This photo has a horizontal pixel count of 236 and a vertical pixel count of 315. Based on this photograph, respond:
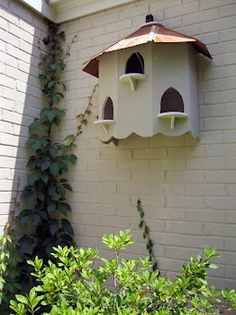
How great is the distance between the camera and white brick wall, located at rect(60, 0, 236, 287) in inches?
78.6

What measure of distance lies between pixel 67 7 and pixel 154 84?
1164mm

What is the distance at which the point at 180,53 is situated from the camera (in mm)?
2010

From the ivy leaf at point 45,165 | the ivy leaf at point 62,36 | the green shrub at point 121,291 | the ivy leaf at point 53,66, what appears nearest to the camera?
the green shrub at point 121,291

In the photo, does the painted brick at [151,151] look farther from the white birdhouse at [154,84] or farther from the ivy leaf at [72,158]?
the white birdhouse at [154,84]

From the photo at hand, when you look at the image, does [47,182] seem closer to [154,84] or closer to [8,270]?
[8,270]

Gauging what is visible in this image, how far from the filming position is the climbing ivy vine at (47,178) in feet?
7.79

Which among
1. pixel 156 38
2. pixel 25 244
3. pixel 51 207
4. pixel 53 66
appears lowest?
pixel 25 244

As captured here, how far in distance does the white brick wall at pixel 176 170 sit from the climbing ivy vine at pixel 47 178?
0.09m

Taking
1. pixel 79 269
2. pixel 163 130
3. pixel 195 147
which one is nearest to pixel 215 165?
pixel 195 147

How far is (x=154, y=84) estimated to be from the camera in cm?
199

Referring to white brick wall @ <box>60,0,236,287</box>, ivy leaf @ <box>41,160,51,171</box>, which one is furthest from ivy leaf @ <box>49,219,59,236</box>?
ivy leaf @ <box>41,160,51,171</box>

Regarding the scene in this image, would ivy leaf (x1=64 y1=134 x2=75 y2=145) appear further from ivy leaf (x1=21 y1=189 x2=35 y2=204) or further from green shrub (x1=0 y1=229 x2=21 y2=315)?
green shrub (x1=0 y1=229 x2=21 y2=315)

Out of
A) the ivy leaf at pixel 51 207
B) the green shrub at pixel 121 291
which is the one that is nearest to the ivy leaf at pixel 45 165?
the ivy leaf at pixel 51 207

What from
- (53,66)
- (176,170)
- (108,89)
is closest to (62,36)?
(53,66)
